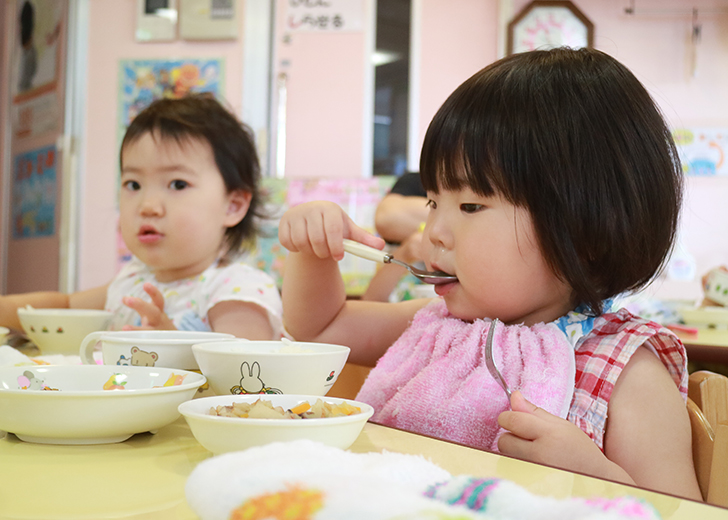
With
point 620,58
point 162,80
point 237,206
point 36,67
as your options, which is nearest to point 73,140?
point 162,80

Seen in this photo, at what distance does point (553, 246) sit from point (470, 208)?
0.11 metres

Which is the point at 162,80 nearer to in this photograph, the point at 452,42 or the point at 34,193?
the point at 34,193

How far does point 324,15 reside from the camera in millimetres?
3939

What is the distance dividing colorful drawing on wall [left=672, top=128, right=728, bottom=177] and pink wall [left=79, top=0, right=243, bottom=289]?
3062 millimetres

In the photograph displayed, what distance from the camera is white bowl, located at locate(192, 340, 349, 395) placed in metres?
0.56

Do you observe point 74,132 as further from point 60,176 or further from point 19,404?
point 19,404

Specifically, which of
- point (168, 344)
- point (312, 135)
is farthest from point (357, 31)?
point (168, 344)

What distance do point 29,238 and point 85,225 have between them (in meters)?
0.85

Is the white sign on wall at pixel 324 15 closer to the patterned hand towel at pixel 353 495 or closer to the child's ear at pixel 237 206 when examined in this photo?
the child's ear at pixel 237 206

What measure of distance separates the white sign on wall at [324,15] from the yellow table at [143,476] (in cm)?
375

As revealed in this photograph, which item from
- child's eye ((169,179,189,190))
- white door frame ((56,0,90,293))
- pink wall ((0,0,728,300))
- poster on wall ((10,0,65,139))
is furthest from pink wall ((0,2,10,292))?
child's eye ((169,179,189,190))

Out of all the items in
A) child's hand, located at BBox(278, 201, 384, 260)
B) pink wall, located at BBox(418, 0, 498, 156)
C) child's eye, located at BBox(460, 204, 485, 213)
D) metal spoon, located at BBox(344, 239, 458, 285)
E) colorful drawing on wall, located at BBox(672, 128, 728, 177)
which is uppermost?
pink wall, located at BBox(418, 0, 498, 156)

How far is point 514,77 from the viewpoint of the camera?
2.68 ft

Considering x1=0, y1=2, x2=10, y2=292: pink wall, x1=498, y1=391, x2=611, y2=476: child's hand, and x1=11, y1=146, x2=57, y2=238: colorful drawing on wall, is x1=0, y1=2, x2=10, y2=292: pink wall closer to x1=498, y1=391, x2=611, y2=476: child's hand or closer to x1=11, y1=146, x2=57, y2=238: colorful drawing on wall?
x1=11, y1=146, x2=57, y2=238: colorful drawing on wall
